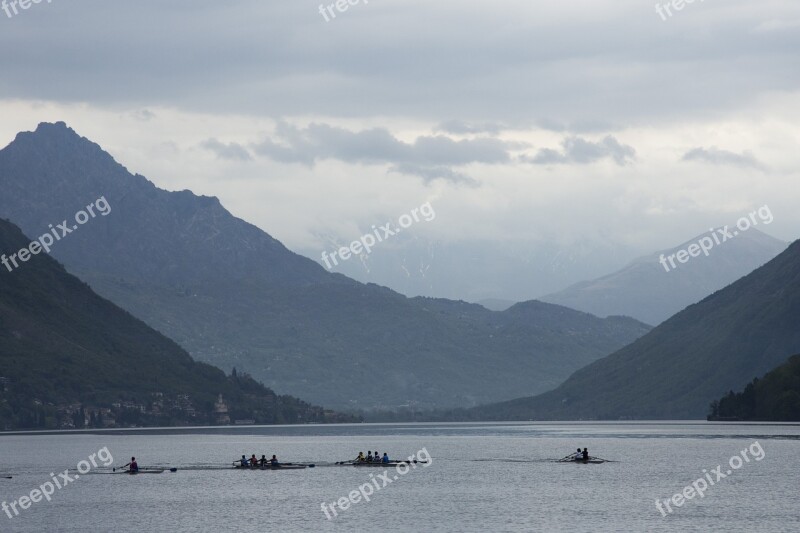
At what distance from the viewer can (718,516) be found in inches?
6870

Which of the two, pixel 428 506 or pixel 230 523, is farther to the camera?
pixel 428 506

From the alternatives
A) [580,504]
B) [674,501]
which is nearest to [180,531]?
[580,504]

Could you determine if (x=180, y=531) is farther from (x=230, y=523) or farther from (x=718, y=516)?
(x=718, y=516)

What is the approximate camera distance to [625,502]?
19412 centimetres

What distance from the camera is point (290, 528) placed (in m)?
172

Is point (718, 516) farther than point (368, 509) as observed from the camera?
No

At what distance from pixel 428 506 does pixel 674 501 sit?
3620 centimetres

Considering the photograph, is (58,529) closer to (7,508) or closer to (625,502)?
(7,508)

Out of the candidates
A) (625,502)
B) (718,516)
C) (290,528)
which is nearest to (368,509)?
(290,528)

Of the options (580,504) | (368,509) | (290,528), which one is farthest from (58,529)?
(580,504)

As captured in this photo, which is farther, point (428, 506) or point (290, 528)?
point (428, 506)

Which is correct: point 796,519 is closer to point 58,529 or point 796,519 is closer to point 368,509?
point 368,509

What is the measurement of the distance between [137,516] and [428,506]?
42553 millimetres

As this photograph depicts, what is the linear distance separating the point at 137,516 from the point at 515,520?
54.2 meters
